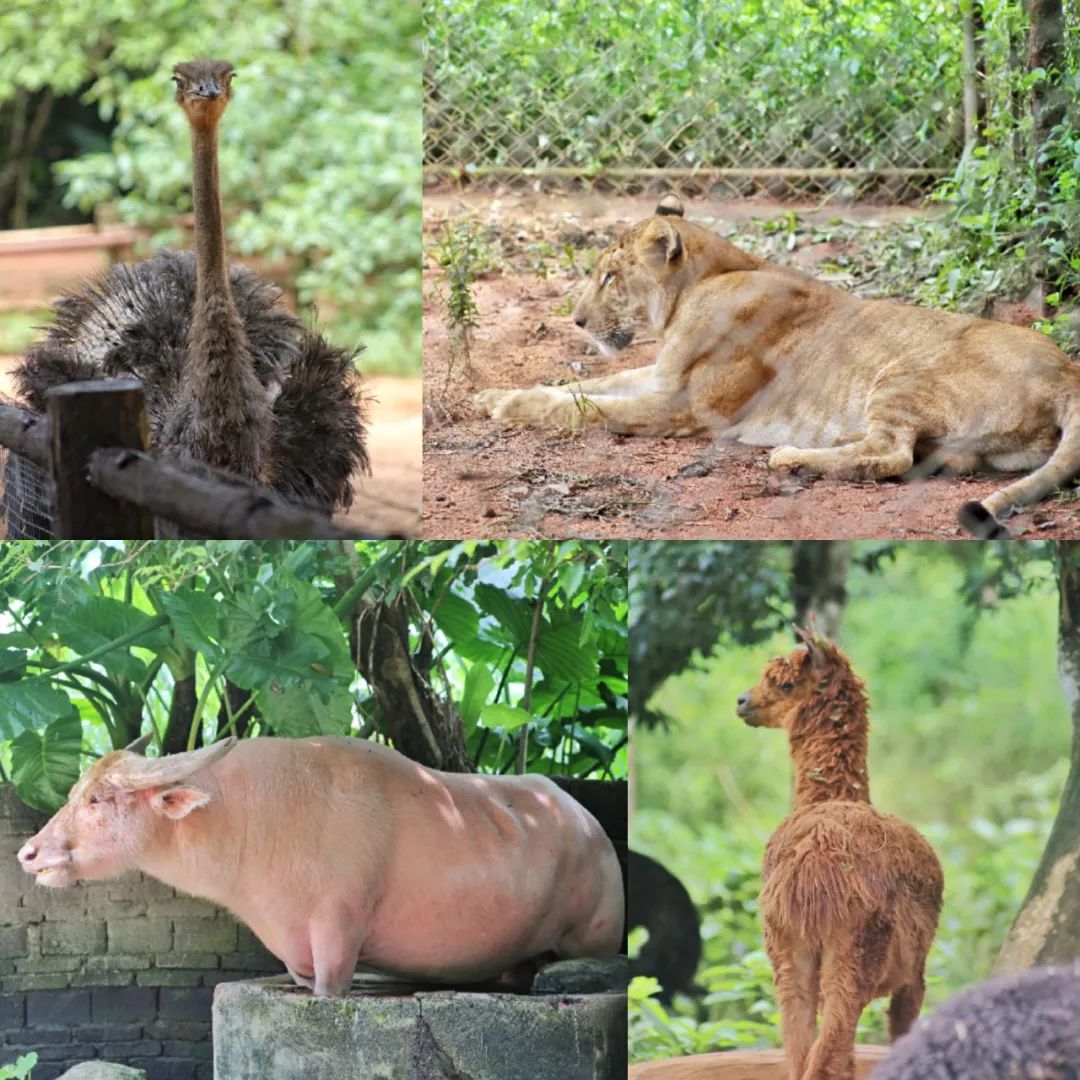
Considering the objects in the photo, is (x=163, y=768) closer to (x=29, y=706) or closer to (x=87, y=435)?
(x=29, y=706)

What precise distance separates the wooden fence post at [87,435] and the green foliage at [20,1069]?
Result: 176 centimetres

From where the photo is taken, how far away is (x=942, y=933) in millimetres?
5441

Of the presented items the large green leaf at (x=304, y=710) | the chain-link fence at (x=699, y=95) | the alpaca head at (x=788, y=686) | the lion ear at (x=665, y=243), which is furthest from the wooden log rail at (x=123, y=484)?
the chain-link fence at (x=699, y=95)

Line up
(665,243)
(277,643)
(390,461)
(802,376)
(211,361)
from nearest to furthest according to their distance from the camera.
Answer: (277,643) < (211,361) < (802,376) < (665,243) < (390,461)

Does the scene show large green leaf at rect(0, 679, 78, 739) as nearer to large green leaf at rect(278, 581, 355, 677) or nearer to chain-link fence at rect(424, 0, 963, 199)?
large green leaf at rect(278, 581, 355, 677)

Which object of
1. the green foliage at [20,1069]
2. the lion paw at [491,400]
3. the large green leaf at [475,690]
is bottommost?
the green foliage at [20,1069]

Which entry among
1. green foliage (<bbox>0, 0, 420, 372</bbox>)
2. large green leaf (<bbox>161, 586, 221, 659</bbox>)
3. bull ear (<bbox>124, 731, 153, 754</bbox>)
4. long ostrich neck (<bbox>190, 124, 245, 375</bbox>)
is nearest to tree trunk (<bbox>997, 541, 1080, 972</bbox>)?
large green leaf (<bbox>161, 586, 221, 659</bbox>)

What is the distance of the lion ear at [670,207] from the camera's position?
27.5ft

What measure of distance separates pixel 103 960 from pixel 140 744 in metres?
0.73

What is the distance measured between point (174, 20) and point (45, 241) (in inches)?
90.7

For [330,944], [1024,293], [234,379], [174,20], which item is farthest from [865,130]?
[174,20]

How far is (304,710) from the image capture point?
5848mm

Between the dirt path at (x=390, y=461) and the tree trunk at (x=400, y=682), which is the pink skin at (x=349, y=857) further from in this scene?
the dirt path at (x=390, y=461)

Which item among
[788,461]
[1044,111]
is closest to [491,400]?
[788,461]
